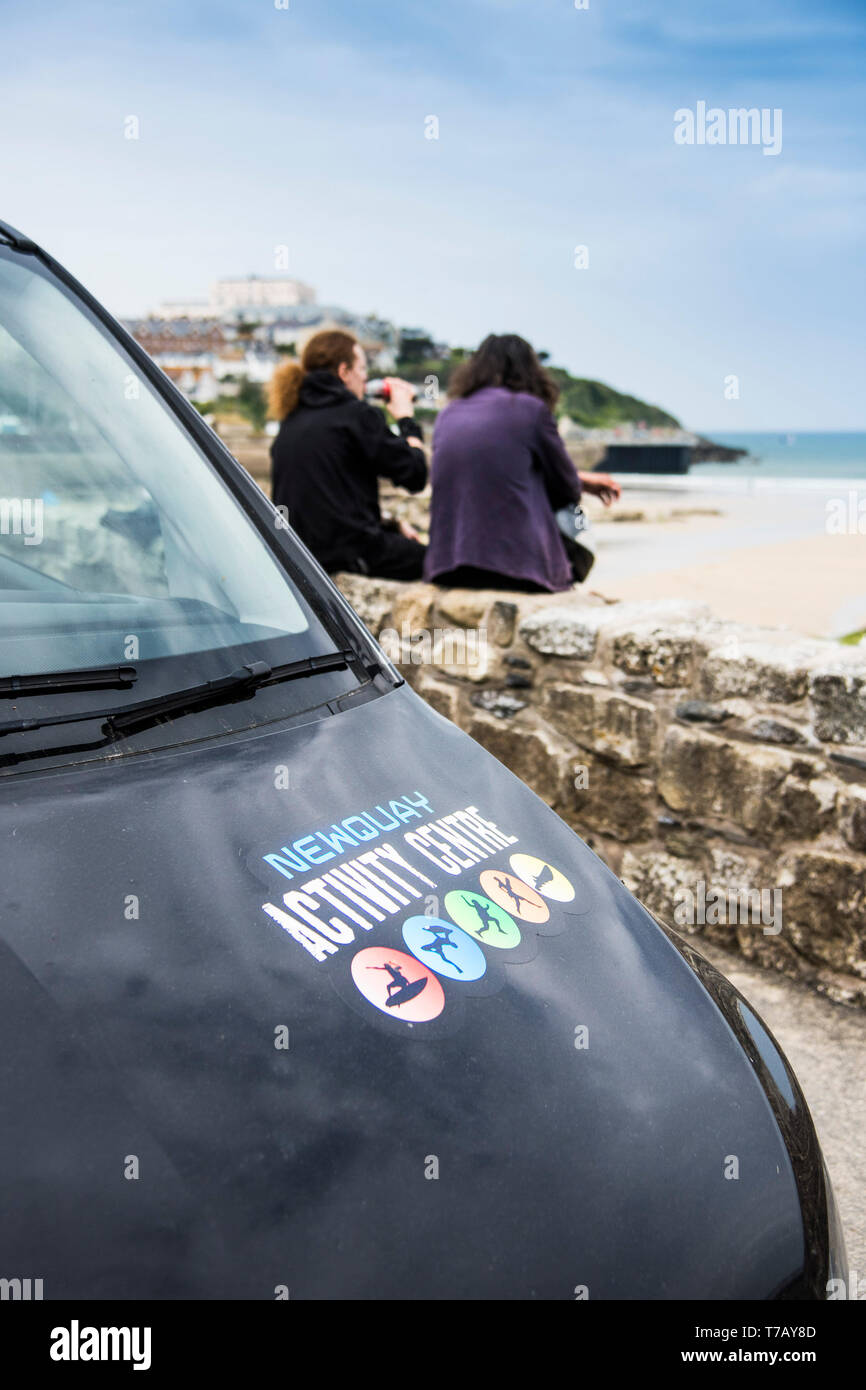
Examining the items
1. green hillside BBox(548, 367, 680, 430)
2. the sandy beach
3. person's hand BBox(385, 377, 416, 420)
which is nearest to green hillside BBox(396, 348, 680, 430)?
green hillside BBox(548, 367, 680, 430)

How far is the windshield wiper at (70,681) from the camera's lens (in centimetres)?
135

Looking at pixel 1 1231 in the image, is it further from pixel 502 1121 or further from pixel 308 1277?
pixel 502 1121

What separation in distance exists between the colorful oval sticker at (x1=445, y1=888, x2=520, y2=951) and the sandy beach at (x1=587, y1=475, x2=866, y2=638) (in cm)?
272

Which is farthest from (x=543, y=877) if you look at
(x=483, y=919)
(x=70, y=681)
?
(x=70, y=681)

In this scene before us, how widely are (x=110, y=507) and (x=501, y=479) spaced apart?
2.85m

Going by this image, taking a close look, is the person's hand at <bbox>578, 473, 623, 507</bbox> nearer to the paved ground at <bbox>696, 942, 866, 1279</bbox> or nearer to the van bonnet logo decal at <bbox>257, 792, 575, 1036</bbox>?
the paved ground at <bbox>696, 942, 866, 1279</bbox>

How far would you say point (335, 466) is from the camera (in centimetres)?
518

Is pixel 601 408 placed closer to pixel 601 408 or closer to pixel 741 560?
pixel 601 408

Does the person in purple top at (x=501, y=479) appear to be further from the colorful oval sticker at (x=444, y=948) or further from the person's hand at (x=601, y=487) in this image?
the colorful oval sticker at (x=444, y=948)

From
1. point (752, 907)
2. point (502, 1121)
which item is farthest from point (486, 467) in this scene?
point (502, 1121)

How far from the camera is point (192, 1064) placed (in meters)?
1.03

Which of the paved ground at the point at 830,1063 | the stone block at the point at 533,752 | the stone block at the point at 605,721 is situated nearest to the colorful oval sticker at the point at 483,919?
the paved ground at the point at 830,1063
